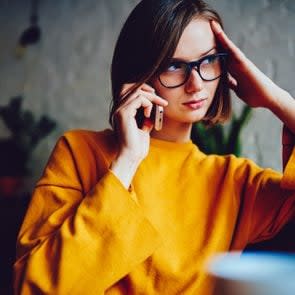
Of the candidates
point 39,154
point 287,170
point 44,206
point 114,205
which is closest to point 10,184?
point 39,154

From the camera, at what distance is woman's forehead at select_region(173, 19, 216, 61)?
39.3 inches

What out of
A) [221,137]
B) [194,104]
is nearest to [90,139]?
[194,104]

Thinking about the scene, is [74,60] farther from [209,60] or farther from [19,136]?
[209,60]

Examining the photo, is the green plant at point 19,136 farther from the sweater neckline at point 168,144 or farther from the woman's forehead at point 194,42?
the woman's forehead at point 194,42

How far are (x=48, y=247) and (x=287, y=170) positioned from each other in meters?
0.55

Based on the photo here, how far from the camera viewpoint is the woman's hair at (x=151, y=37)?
100 cm

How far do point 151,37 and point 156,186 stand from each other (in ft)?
1.17

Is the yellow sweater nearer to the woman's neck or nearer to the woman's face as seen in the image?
the woman's neck

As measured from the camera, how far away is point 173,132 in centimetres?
115

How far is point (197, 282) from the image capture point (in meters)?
1.00

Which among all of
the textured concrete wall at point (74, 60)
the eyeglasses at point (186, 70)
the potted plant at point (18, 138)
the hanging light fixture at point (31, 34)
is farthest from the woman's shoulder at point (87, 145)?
the hanging light fixture at point (31, 34)

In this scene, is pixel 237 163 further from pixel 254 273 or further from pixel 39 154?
pixel 39 154

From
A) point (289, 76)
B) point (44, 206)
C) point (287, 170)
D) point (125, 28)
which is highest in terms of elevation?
point (125, 28)

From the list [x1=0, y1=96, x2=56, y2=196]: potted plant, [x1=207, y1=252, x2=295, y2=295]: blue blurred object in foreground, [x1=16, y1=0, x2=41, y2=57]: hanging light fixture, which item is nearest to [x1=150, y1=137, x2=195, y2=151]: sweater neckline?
[x1=207, y1=252, x2=295, y2=295]: blue blurred object in foreground
